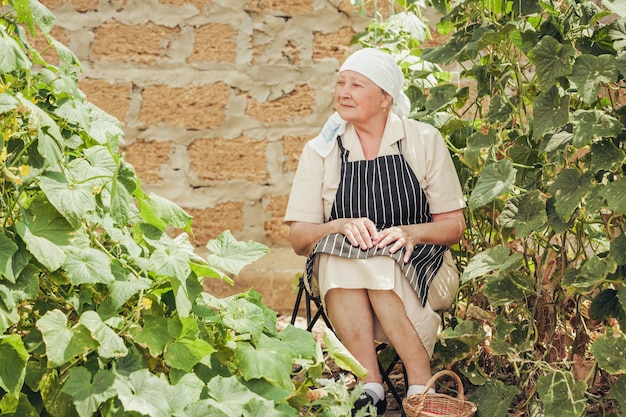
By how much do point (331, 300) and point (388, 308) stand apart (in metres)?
0.20

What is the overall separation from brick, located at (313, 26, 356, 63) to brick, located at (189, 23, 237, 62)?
0.39 meters

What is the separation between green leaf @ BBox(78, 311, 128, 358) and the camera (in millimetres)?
2152

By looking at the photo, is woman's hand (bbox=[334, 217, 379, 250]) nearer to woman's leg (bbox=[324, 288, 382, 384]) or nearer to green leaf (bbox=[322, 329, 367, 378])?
woman's leg (bbox=[324, 288, 382, 384])

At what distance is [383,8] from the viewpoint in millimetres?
4176

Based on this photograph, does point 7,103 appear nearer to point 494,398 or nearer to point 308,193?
point 308,193

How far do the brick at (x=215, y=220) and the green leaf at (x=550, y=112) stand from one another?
6.28 feet

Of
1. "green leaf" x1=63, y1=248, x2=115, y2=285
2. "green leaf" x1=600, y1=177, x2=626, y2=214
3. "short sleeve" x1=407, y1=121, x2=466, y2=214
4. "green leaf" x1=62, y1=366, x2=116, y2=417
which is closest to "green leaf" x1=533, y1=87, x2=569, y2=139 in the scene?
"green leaf" x1=600, y1=177, x2=626, y2=214

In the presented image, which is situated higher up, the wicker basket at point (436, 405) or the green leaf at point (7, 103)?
the green leaf at point (7, 103)

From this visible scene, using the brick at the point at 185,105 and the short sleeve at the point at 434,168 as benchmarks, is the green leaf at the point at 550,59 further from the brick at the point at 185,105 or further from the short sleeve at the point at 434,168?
the brick at the point at 185,105

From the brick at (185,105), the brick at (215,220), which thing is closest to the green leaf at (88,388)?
the brick at (215,220)

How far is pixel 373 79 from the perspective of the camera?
10.7 ft

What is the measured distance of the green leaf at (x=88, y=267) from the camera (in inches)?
85.0

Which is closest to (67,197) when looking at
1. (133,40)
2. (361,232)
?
(361,232)

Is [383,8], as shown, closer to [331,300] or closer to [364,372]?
[331,300]
